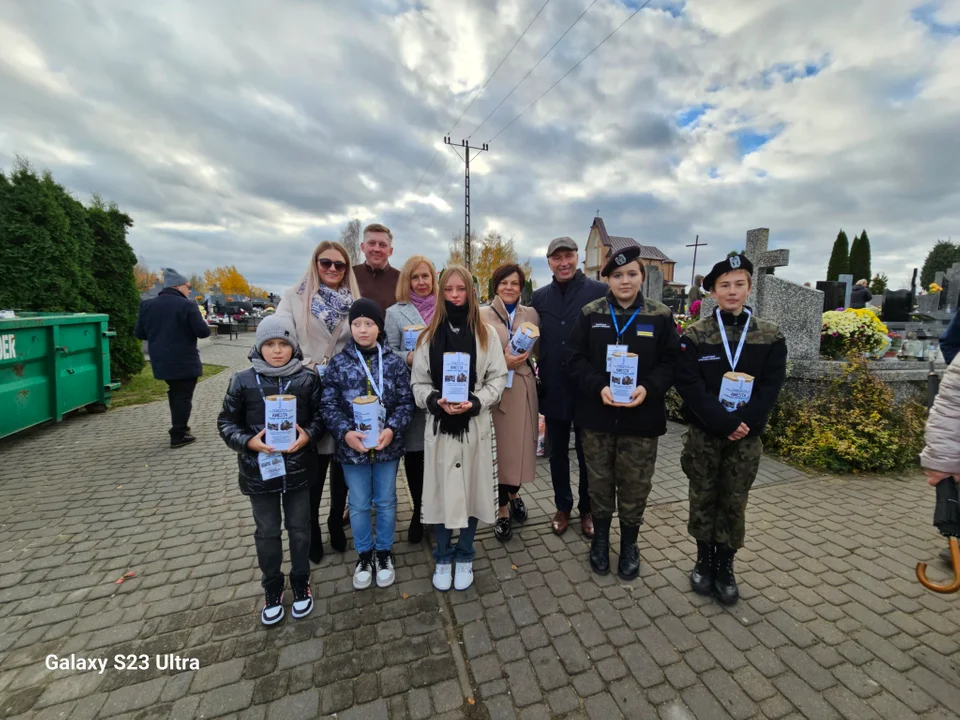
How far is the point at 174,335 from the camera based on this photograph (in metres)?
5.46

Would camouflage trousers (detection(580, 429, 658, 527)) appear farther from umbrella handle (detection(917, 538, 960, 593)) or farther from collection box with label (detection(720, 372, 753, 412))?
umbrella handle (detection(917, 538, 960, 593))

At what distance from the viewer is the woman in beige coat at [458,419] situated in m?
2.72

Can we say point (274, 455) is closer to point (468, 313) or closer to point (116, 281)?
point (468, 313)

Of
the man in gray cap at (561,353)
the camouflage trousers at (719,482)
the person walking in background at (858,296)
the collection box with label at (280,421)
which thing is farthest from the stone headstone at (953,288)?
the collection box with label at (280,421)

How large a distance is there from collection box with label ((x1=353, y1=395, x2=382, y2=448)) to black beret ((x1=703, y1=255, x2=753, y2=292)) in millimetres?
2158

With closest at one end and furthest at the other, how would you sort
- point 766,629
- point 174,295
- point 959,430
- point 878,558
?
point 959,430
point 766,629
point 878,558
point 174,295

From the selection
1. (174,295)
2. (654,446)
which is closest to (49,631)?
(654,446)

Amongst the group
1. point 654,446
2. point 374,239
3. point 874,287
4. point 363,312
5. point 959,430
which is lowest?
point 654,446

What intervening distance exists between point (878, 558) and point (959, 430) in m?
1.87

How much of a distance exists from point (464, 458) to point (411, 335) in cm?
98

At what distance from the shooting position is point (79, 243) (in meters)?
8.35

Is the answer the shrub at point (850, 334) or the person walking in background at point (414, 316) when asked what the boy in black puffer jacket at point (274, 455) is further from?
the shrub at point (850, 334)

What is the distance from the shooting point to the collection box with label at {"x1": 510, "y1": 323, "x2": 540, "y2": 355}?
9.70 ft

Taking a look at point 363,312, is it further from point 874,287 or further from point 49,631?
point 874,287
